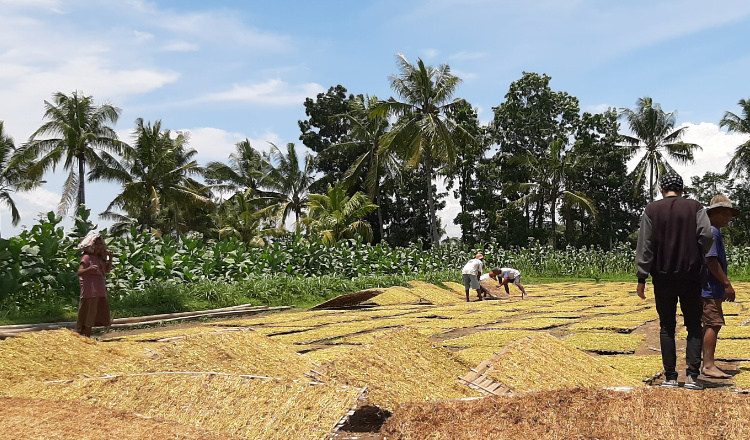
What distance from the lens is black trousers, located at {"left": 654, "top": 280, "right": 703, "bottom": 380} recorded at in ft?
12.5

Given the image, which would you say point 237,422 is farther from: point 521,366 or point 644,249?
point 644,249

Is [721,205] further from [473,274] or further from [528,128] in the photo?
[528,128]

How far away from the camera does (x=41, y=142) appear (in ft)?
81.0

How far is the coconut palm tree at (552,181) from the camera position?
26.4 meters

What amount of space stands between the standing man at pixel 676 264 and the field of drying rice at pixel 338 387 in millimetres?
277

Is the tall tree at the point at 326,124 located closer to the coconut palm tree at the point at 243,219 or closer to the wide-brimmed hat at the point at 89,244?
the coconut palm tree at the point at 243,219

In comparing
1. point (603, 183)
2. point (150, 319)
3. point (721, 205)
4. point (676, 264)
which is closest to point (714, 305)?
point (676, 264)

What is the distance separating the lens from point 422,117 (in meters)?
22.9

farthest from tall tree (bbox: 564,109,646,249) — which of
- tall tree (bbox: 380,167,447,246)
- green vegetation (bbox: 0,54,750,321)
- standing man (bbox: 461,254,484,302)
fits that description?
standing man (bbox: 461,254,484,302)

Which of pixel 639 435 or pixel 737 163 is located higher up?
pixel 737 163

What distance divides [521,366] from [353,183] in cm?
2462

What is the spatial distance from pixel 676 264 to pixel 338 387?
212cm

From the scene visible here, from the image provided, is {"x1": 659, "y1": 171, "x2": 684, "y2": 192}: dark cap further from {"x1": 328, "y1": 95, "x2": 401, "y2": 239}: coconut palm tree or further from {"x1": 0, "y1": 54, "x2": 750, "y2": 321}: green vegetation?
{"x1": 328, "y1": 95, "x2": 401, "y2": 239}: coconut palm tree

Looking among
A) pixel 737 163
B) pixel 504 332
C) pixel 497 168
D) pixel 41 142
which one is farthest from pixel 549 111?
pixel 504 332
